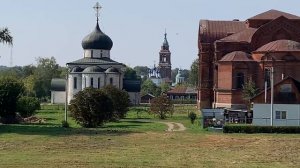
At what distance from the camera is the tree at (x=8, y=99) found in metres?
53.9

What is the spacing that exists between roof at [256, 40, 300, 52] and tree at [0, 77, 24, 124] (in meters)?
28.8

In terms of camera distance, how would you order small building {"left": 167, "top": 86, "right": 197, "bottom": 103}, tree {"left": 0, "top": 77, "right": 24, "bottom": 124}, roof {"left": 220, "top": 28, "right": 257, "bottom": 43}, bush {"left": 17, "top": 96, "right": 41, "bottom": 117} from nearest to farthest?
tree {"left": 0, "top": 77, "right": 24, "bottom": 124} → bush {"left": 17, "top": 96, "right": 41, "bottom": 117} → roof {"left": 220, "top": 28, "right": 257, "bottom": 43} → small building {"left": 167, "top": 86, "right": 197, "bottom": 103}

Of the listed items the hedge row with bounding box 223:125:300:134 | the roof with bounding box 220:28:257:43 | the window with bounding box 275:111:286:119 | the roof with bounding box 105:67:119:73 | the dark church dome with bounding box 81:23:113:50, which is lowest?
the hedge row with bounding box 223:125:300:134

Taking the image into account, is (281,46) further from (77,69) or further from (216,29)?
(77,69)

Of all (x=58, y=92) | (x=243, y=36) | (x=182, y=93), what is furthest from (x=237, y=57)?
(x=182, y=93)

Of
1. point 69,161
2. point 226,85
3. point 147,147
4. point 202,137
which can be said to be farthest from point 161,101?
point 69,161

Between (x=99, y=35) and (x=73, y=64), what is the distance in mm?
6238

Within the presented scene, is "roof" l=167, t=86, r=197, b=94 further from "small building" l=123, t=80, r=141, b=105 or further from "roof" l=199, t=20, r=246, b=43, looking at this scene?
"roof" l=199, t=20, r=246, b=43

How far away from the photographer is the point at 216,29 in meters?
82.1

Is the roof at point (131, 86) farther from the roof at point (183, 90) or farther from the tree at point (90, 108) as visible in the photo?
the tree at point (90, 108)

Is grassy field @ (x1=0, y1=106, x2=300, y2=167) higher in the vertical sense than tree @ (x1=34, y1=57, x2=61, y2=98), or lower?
lower

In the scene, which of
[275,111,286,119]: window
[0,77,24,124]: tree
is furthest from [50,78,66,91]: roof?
[275,111,286,119]: window

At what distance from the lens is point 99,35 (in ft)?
325

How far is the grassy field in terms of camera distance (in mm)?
25391
